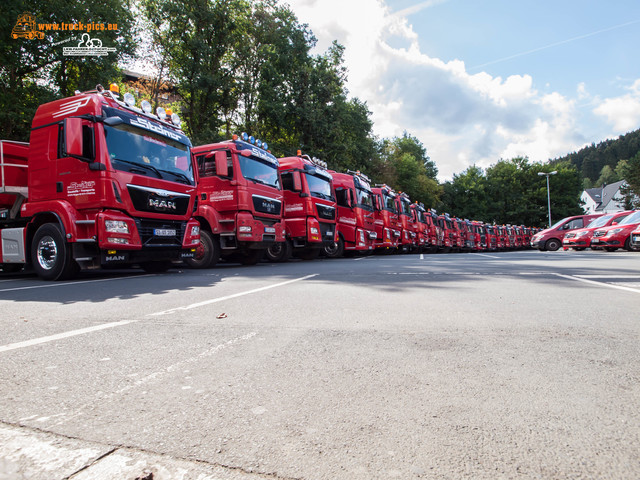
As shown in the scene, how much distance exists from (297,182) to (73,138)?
24.7 ft

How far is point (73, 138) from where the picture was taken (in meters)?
7.05

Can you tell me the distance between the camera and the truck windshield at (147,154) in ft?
25.0

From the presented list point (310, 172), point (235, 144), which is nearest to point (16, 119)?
point (235, 144)

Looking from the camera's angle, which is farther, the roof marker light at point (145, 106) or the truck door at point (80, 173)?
the roof marker light at point (145, 106)

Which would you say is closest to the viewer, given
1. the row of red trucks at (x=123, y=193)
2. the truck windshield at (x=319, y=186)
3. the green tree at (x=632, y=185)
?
the row of red trucks at (x=123, y=193)

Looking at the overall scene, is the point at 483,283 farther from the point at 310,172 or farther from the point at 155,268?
the point at 310,172

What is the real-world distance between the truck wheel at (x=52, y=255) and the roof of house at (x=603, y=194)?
114655mm

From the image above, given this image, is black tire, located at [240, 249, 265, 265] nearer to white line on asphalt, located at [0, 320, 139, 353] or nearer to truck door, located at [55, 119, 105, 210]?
truck door, located at [55, 119, 105, 210]

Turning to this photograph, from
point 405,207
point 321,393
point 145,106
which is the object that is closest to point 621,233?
point 405,207

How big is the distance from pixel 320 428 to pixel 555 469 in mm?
853

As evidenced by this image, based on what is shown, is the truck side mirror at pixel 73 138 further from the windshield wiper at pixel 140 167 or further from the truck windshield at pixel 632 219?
the truck windshield at pixel 632 219

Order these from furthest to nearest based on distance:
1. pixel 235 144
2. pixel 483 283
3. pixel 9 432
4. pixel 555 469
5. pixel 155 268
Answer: pixel 235 144 → pixel 155 268 → pixel 483 283 → pixel 9 432 → pixel 555 469

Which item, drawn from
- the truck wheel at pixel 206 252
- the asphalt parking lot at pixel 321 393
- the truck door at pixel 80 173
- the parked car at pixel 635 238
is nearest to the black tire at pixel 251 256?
the truck wheel at pixel 206 252

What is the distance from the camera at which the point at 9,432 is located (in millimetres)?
1687
